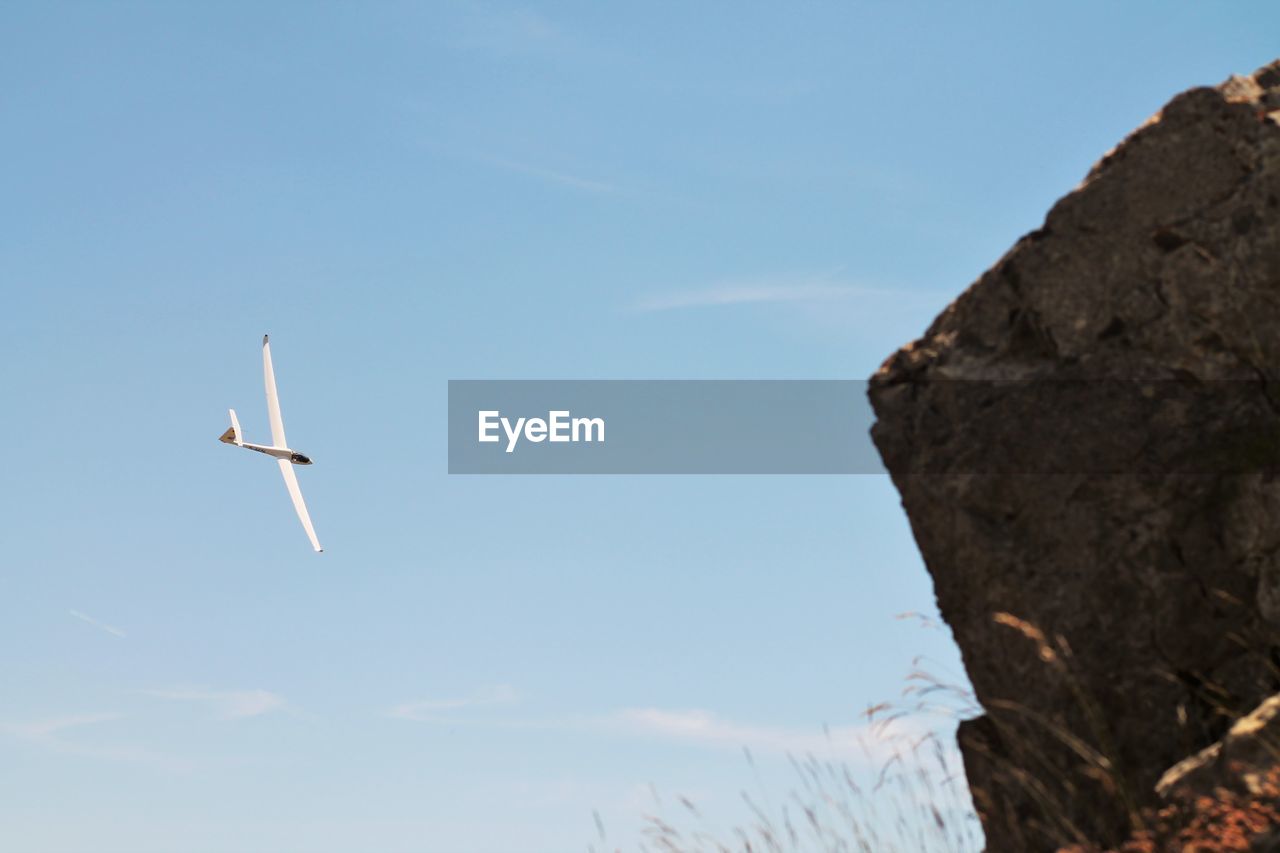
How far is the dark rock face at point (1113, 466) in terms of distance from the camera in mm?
6406

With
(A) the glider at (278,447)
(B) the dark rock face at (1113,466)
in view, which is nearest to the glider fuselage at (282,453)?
(A) the glider at (278,447)

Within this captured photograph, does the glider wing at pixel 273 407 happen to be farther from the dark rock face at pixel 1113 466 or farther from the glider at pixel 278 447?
the dark rock face at pixel 1113 466

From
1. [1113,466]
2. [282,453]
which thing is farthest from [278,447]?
[1113,466]

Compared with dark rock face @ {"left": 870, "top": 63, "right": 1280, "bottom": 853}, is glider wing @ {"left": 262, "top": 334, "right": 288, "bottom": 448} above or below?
above

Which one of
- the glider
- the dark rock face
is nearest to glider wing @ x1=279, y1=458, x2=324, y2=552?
the glider

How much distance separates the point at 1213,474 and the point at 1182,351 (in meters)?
0.61

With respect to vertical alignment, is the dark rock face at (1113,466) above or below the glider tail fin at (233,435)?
below

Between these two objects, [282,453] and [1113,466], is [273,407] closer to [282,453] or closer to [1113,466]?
[282,453]

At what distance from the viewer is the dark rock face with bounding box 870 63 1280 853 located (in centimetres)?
641

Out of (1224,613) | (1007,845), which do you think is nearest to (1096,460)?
(1224,613)

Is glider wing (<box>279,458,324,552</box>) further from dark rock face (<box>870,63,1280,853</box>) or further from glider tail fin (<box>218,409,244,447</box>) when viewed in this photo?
dark rock face (<box>870,63,1280,853</box>)

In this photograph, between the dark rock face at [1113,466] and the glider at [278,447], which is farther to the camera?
the glider at [278,447]

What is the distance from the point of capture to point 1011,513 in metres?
6.76

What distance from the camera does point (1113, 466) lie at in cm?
670
